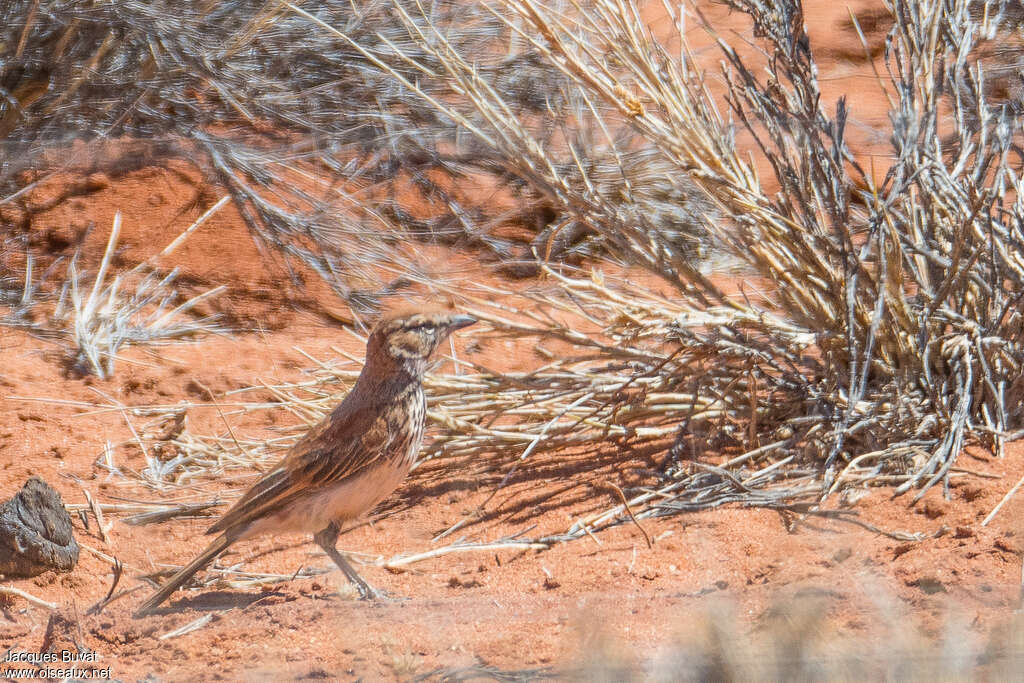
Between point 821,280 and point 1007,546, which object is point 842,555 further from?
point 821,280

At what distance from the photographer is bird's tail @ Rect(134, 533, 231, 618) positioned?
2.38 metres

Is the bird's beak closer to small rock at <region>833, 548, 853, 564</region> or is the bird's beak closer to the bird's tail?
the bird's tail

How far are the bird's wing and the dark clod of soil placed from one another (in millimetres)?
512

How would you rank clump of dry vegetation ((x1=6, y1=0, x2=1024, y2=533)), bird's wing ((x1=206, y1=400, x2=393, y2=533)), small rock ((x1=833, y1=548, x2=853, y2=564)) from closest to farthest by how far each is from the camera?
small rock ((x1=833, y1=548, x2=853, y2=564)) → bird's wing ((x1=206, y1=400, x2=393, y2=533)) → clump of dry vegetation ((x1=6, y1=0, x2=1024, y2=533))

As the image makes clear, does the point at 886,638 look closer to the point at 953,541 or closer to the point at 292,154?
the point at 953,541

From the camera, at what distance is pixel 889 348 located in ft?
10.3

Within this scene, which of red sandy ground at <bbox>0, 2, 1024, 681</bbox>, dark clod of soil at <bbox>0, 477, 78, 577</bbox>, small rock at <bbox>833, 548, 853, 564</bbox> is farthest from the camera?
dark clod of soil at <bbox>0, 477, 78, 577</bbox>

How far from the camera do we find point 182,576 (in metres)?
2.47

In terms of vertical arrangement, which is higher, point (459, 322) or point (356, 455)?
point (459, 322)

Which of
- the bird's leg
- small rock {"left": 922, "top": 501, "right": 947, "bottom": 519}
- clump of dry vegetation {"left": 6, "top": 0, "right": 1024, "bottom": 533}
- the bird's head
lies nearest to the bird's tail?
the bird's leg

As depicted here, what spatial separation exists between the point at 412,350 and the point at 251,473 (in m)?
1.21

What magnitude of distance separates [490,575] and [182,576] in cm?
73

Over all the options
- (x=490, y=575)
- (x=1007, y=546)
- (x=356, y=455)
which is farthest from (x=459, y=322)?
(x=1007, y=546)

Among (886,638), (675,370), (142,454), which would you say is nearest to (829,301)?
(675,370)
